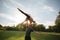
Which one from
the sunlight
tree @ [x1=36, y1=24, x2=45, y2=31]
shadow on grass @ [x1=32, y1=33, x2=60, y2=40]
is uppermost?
the sunlight

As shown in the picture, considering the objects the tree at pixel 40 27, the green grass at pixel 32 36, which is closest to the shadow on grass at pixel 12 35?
the green grass at pixel 32 36

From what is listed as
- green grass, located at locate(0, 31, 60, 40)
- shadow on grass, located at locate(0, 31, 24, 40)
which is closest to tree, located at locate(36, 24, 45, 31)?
green grass, located at locate(0, 31, 60, 40)

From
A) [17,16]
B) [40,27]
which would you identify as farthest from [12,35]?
[40,27]

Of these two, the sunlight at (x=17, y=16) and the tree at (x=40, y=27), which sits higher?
the sunlight at (x=17, y=16)

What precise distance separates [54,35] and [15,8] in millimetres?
865

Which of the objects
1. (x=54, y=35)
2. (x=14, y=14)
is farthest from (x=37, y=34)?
(x=14, y=14)

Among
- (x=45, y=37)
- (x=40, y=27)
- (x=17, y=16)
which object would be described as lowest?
(x=45, y=37)

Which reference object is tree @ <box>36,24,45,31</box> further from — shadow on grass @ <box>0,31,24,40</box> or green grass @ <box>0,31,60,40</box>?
shadow on grass @ <box>0,31,24,40</box>

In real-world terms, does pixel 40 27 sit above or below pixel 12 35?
above

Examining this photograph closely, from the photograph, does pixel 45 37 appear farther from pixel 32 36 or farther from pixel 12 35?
pixel 12 35

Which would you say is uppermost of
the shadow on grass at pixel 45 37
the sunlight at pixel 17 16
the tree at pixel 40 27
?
the sunlight at pixel 17 16

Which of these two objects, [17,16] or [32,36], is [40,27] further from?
[17,16]

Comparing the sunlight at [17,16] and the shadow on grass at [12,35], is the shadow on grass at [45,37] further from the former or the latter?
the sunlight at [17,16]

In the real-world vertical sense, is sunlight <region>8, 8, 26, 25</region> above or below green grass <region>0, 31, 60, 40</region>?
above
